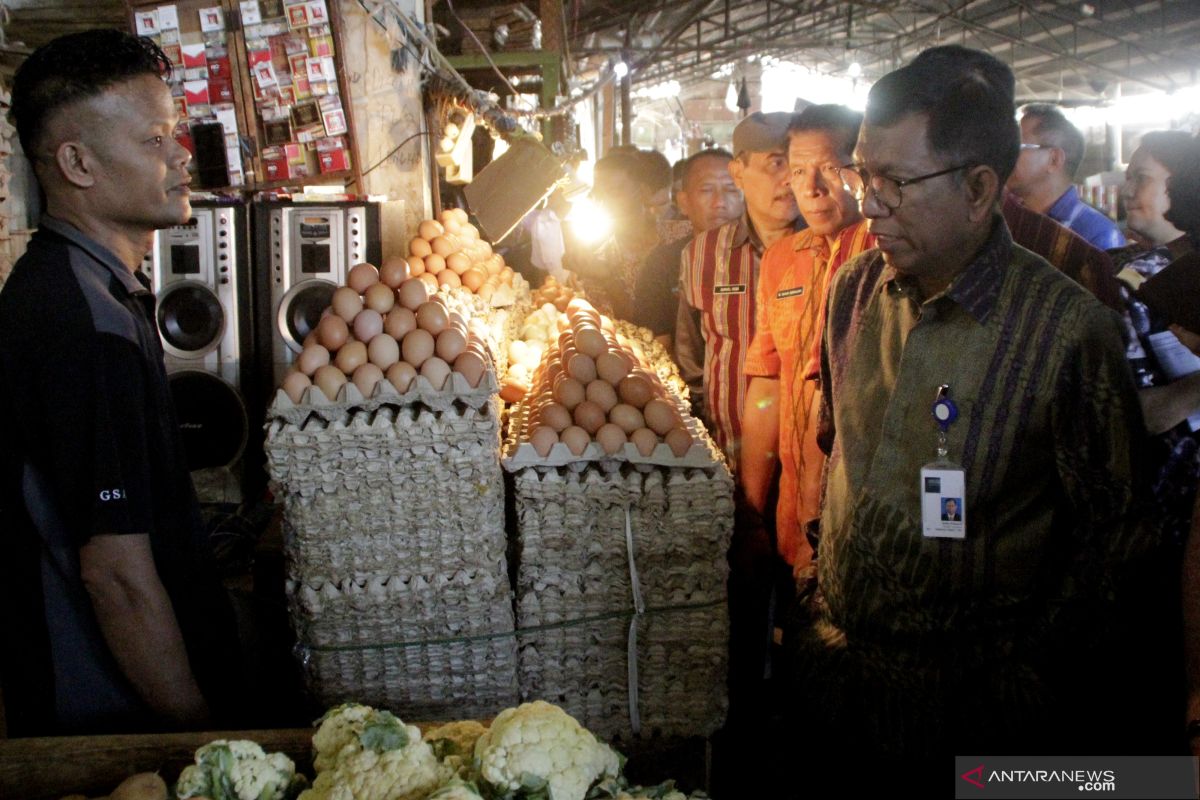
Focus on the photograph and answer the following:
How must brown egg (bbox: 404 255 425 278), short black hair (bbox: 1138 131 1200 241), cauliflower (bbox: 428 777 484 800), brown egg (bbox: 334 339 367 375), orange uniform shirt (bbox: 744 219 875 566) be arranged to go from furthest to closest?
1. brown egg (bbox: 404 255 425 278)
2. orange uniform shirt (bbox: 744 219 875 566)
3. brown egg (bbox: 334 339 367 375)
4. short black hair (bbox: 1138 131 1200 241)
5. cauliflower (bbox: 428 777 484 800)

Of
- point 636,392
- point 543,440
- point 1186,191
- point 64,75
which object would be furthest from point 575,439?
point 1186,191

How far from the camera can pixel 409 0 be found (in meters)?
4.91

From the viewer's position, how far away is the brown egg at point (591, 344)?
3035mm

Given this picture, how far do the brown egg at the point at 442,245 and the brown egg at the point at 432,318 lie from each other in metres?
1.64

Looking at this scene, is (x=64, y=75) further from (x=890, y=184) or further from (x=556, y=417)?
(x=890, y=184)

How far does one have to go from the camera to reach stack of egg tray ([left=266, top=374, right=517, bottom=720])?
2463 mm

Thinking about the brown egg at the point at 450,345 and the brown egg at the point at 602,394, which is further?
the brown egg at the point at 602,394

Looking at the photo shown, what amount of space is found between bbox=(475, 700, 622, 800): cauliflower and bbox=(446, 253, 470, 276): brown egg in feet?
9.96

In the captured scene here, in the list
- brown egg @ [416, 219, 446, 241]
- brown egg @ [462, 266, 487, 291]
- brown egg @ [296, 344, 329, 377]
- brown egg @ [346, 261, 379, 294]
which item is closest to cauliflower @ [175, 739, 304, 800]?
brown egg @ [296, 344, 329, 377]

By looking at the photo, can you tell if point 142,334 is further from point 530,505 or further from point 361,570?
point 530,505

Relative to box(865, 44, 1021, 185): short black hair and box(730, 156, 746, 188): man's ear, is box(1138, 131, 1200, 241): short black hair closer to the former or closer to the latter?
box(865, 44, 1021, 185): short black hair

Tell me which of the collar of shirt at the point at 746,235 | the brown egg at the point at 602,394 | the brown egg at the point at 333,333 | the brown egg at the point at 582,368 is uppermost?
the collar of shirt at the point at 746,235

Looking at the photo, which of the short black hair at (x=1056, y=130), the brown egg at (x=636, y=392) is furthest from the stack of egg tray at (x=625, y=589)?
the short black hair at (x=1056, y=130)

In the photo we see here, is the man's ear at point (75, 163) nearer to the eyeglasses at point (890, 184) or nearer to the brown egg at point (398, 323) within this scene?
the brown egg at point (398, 323)
